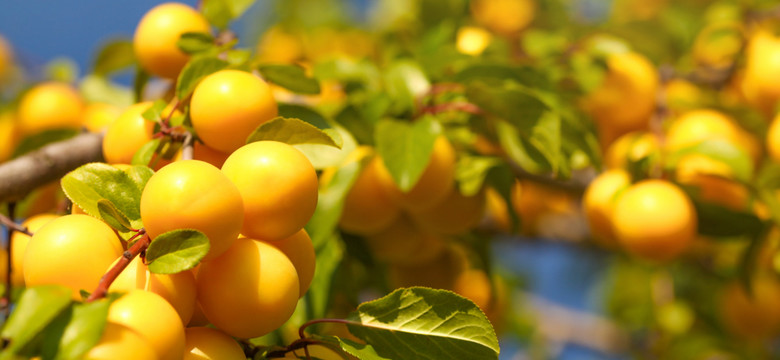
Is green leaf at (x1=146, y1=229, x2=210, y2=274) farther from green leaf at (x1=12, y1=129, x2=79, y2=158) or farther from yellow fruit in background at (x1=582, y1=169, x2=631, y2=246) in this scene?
yellow fruit in background at (x1=582, y1=169, x2=631, y2=246)

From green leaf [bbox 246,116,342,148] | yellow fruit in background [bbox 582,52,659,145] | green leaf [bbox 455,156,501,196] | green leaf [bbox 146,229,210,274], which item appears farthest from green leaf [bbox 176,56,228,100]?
yellow fruit in background [bbox 582,52,659,145]

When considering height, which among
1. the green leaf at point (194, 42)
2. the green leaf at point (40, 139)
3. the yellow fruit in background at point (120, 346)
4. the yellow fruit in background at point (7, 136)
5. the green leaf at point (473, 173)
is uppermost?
the green leaf at point (194, 42)

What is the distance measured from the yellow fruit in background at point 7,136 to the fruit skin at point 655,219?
1.07 meters

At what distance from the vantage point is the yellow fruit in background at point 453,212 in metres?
1.00

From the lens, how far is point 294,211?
536 mm

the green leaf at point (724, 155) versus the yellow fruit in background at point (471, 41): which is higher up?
the yellow fruit in background at point (471, 41)

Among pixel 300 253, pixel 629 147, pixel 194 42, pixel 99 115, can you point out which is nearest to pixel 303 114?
pixel 194 42

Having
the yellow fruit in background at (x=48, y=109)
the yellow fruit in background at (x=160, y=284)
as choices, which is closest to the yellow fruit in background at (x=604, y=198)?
the yellow fruit in background at (x=160, y=284)

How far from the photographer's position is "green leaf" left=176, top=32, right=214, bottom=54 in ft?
2.63

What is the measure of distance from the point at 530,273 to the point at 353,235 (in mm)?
1338

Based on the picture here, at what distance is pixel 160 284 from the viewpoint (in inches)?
19.0

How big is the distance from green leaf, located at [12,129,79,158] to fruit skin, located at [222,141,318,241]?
1.87ft

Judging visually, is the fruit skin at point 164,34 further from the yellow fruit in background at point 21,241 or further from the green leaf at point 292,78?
the yellow fruit in background at point 21,241

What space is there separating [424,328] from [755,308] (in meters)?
1.14
